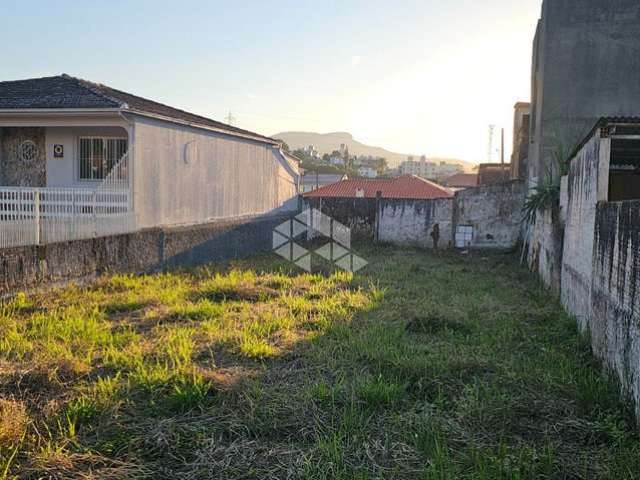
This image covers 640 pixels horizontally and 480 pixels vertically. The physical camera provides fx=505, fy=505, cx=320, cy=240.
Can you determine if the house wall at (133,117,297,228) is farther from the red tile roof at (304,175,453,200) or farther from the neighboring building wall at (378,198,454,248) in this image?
the red tile roof at (304,175,453,200)

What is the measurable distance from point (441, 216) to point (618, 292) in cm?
1238

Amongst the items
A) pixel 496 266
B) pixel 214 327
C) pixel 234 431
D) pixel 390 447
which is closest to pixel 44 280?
pixel 214 327

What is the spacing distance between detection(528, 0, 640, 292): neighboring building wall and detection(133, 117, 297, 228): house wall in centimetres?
826

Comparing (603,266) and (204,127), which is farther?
(204,127)

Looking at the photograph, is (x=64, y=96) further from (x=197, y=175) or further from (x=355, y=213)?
(x=355, y=213)

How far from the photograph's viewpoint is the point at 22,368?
4625 mm

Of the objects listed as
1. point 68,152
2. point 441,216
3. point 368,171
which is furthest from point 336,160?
point 68,152

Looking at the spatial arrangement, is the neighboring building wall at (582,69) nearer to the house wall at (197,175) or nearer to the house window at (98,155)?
the house wall at (197,175)

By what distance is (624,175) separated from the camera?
9.45 metres

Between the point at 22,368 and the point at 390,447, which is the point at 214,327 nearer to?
the point at 22,368

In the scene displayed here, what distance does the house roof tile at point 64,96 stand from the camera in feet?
33.9

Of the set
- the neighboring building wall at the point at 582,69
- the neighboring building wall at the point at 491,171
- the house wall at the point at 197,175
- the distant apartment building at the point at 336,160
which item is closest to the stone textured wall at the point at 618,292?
the neighboring building wall at the point at 582,69

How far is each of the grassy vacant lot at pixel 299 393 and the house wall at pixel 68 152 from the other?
5715 millimetres

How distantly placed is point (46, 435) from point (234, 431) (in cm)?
130
